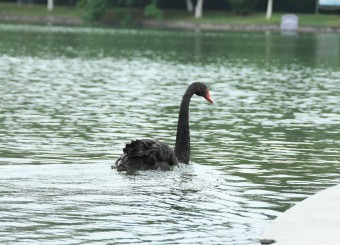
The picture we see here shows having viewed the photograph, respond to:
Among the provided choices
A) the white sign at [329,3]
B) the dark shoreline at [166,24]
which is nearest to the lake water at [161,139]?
the dark shoreline at [166,24]

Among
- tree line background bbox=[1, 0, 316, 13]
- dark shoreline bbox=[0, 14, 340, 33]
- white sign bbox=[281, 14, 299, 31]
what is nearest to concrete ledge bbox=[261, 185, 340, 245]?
dark shoreline bbox=[0, 14, 340, 33]

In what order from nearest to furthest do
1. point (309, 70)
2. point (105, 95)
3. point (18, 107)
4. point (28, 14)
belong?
point (18, 107) < point (105, 95) < point (309, 70) < point (28, 14)

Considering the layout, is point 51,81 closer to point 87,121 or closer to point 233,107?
point 233,107

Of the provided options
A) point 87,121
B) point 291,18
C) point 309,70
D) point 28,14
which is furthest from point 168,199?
point 28,14

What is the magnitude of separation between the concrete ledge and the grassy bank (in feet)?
343

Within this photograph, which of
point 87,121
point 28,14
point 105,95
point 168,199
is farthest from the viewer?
point 28,14

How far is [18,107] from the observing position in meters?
30.4

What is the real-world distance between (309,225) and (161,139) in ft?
37.2

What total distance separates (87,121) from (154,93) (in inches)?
416

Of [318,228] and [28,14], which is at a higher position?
[318,228]

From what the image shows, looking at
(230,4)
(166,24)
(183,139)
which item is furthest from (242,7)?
(183,139)

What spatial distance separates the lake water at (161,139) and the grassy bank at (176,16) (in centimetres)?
6393

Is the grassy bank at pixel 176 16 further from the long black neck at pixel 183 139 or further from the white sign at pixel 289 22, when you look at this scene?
the long black neck at pixel 183 139

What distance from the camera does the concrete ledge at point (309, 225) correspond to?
1159 centimetres
